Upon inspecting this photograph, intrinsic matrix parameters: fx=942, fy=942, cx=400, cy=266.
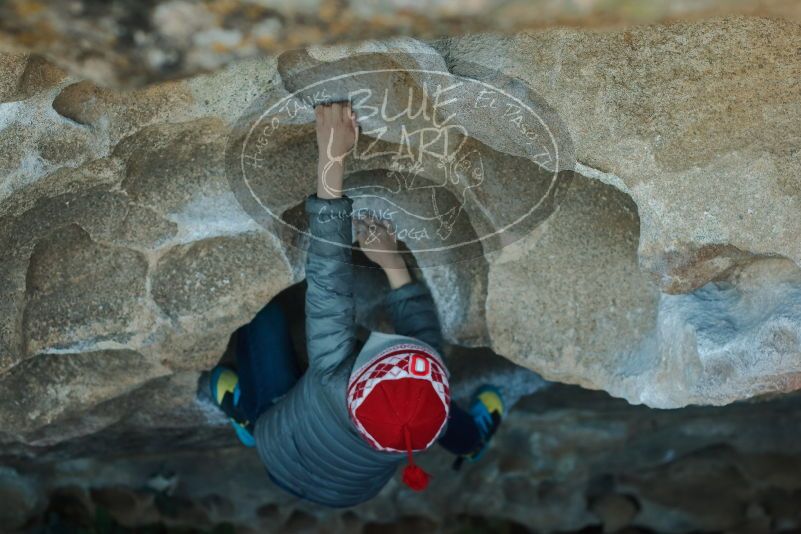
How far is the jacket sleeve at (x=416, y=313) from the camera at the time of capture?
1468 mm

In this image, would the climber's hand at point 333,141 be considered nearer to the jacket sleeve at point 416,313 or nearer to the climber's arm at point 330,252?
the climber's arm at point 330,252

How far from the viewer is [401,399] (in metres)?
1.23

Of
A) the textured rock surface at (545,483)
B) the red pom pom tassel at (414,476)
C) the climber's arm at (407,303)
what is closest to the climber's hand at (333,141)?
the climber's arm at (407,303)

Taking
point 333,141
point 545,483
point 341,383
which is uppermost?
point 333,141

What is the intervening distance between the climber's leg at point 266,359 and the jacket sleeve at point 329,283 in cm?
21

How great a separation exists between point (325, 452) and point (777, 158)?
79cm

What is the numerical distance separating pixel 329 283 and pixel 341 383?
0.50 ft

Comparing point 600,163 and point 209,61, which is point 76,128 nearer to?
point 209,61

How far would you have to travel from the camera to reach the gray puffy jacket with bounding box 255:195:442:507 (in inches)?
51.7

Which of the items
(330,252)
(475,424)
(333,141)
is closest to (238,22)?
(333,141)

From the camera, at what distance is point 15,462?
184 cm

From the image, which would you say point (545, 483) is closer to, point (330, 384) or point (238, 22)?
point (330, 384)

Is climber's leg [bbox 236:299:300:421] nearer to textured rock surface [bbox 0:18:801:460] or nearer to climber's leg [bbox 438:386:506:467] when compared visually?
textured rock surface [bbox 0:18:801:460]

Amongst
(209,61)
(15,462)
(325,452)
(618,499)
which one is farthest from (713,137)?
(15,462)
